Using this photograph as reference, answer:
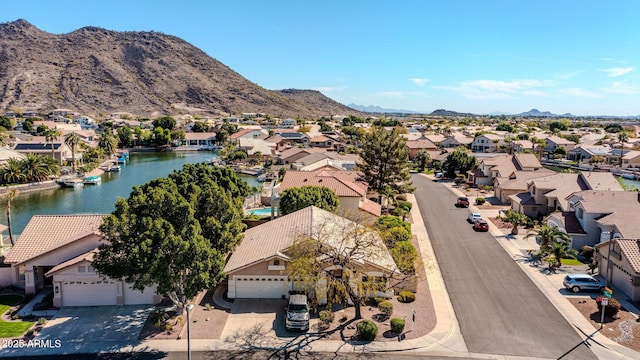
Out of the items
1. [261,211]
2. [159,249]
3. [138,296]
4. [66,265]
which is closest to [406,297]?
[159,249]

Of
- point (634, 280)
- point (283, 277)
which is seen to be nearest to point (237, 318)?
point (283, 277)

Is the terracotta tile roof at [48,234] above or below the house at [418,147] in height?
below

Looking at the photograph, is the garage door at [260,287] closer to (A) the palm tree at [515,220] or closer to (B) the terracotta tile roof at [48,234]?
(B) the terracotta tile roof at [48,234]

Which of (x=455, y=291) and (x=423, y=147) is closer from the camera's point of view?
(x=455, y=291)

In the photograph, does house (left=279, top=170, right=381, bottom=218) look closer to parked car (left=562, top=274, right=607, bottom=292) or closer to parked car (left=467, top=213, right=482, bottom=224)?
parked car (left=467, top=213, right=482, bottom=224)

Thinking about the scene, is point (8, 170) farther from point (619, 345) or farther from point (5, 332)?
point (619, 345)

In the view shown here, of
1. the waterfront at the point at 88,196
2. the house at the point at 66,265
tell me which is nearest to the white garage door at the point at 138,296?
the house at the point at 66,265
